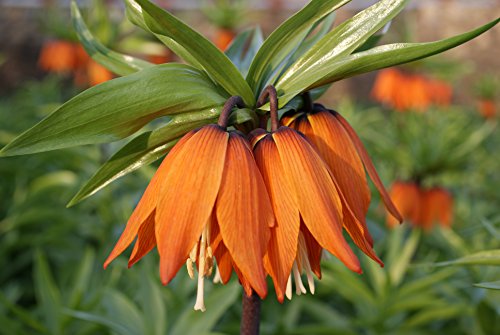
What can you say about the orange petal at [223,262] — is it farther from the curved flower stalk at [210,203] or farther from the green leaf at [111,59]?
the green leaf at [111,59]

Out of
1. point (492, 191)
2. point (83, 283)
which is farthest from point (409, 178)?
point (83, 283)

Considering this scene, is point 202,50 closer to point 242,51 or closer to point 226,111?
point 226,111

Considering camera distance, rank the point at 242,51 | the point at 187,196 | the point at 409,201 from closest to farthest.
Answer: the point at 187,196 → the point at 242,51 → the point at 409,201

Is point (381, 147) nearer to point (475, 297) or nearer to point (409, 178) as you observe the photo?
point (409, 178)

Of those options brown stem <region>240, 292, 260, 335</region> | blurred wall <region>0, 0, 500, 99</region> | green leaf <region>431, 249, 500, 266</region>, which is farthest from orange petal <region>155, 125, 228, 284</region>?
blurred wall <region>0, 0, 500, 99</region>

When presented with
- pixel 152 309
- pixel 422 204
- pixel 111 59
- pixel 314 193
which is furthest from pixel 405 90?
pixel 314 193

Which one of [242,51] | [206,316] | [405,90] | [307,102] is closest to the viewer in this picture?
[307,102]

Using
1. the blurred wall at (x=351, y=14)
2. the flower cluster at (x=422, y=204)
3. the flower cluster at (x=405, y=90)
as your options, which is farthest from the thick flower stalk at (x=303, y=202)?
the blurred wall at (x=351, y=14)
